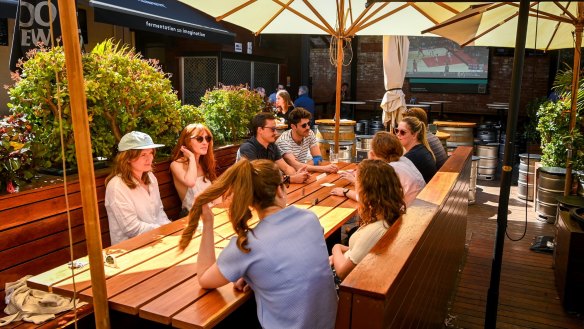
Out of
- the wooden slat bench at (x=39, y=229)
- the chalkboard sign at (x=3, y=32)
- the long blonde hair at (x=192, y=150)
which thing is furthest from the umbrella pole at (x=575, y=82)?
the chalkboard sign at (x=3, y=32)

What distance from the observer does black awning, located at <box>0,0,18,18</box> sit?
16.8ft

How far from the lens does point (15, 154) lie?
2.85m

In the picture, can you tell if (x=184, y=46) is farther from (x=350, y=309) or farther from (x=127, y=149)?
(x=350, y=309)

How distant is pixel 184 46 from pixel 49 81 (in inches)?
351

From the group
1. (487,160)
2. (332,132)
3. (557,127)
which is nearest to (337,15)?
(332,132)

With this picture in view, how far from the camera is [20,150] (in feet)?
9.52

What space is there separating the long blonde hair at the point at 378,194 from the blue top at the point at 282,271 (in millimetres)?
638

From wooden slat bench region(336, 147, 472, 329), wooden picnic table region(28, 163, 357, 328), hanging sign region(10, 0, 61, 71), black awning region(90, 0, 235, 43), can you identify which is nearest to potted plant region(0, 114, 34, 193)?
wooden picnic table region(28, 163, 357, 328)

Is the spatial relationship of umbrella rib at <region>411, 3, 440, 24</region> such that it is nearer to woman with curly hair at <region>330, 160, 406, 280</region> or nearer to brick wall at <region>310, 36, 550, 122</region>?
woman with curly hair at <region>330, 160, 406, 280</region>

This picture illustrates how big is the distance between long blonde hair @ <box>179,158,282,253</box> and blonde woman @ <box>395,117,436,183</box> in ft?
8.53

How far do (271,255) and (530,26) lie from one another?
221 inches

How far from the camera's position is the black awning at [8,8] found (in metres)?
5.13

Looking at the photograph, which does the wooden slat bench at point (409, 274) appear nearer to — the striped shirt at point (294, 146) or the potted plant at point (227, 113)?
the striped shirt at point (294, 146)

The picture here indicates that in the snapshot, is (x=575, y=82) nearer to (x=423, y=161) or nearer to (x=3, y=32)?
(x=423, y=161)
